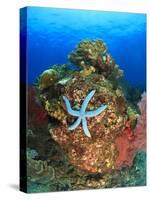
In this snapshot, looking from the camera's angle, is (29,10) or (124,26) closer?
(29,10)

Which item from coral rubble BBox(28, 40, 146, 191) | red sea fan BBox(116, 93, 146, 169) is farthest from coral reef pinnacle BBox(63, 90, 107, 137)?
red sea fan BBox(116, 93, 146, 169)

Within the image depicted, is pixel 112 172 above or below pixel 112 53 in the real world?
below

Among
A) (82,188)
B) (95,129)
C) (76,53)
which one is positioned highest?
(76,53)

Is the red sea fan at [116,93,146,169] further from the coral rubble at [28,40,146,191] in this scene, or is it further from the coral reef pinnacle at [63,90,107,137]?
the coral reef pinnacle at [63,90,107,137]

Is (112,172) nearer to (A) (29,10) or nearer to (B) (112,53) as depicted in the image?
(B) (112,53)

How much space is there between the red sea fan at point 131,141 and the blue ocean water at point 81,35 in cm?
41

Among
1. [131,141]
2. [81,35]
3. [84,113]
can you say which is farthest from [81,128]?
[81,35]

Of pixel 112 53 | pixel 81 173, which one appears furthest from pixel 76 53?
pixel 81 173

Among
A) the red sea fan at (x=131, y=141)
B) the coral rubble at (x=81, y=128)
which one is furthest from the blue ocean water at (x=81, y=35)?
the red sea fan at (x=131, y=141)

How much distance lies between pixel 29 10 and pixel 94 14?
2.84ft

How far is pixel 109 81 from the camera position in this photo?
9.85m

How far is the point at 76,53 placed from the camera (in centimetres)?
962

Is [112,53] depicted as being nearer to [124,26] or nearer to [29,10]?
[124,26]

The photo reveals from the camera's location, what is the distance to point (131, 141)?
1003 cm
